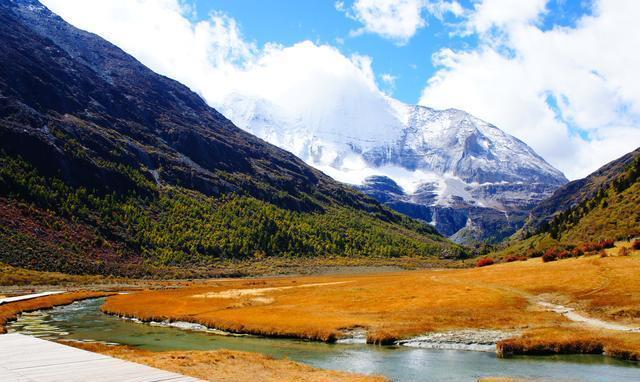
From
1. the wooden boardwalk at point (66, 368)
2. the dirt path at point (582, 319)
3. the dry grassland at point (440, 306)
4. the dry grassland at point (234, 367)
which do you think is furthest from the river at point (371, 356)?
the wooden boardwalk at point (66, 368)

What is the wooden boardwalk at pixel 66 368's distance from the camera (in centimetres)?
2270

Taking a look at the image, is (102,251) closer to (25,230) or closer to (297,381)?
(25,230)

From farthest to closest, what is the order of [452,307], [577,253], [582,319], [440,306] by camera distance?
[577,253], [440,306], [452,307], [582,319]

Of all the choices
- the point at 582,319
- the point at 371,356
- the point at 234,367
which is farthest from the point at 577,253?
the point at 234,367

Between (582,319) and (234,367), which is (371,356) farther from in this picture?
(582,319)

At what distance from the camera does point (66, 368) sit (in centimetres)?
2572

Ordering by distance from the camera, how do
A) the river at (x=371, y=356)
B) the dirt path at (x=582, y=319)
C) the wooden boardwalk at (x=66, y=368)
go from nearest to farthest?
the wooden boardwalk at (x=66, y=368)
the river at (x=371, y=356)
the dirt path at (x=582, y=319)

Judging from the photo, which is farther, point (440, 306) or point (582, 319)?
point (440, 306)

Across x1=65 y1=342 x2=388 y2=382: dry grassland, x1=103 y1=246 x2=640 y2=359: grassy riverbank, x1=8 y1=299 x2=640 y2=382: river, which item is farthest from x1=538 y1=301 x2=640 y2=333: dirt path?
x1=65 y1=342 x2=388 y2=382: dry grassland

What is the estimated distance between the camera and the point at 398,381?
35250mm

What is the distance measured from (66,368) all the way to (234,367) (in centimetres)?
1367

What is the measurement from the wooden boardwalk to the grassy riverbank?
2813cm

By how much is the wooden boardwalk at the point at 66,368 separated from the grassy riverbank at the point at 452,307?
28127 mm

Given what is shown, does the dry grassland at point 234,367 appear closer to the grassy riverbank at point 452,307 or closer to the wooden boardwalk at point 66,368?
the wooden boardwalk at point 66,368
